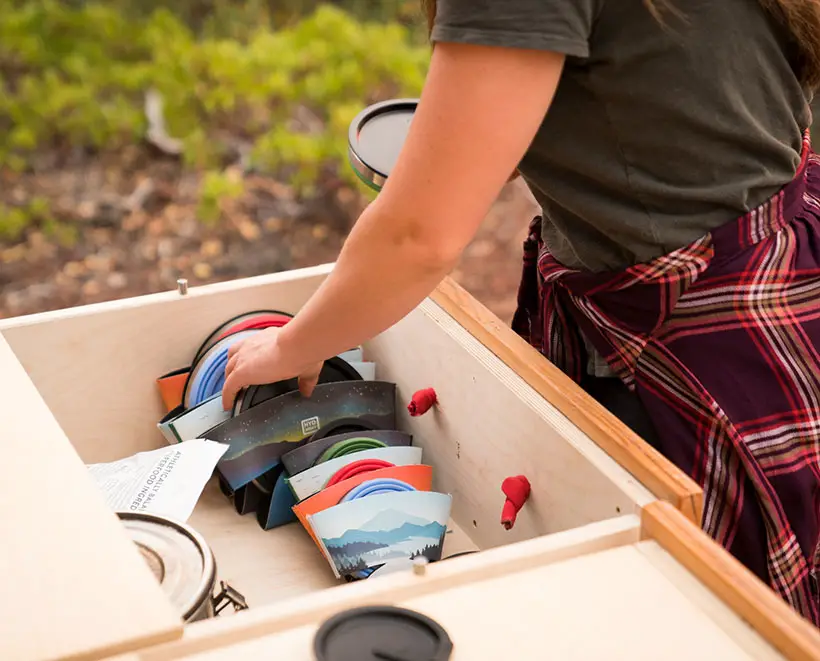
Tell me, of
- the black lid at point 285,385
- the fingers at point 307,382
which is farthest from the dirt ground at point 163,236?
the fingers at point 307,382

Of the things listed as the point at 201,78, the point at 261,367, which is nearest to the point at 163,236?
the point at 201,78

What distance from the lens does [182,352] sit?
132 cm

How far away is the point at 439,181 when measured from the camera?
723 mm

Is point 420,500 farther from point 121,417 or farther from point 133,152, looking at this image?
point 133,152

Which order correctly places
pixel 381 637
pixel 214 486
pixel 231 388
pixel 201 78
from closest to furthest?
1. pixel 381 637
2. pixel 231 388
3. pixel 214 486
4. pixel 201 78

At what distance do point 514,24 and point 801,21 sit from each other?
304 millimetres

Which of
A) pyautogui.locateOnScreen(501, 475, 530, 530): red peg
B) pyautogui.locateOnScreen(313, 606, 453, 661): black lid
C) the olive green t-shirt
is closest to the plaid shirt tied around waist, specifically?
the olive green t-shirt

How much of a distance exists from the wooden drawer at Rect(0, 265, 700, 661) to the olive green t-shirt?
0.60 feet

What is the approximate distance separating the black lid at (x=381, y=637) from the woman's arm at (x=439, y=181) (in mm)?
268

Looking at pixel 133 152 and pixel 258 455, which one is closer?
pixel 258 455

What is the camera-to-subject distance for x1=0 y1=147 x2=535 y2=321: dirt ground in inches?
112

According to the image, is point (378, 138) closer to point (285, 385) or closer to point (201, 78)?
point (285, 385)

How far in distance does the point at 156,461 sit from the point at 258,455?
0.51ft

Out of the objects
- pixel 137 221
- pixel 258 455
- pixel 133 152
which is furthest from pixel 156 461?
pixel 133 152
